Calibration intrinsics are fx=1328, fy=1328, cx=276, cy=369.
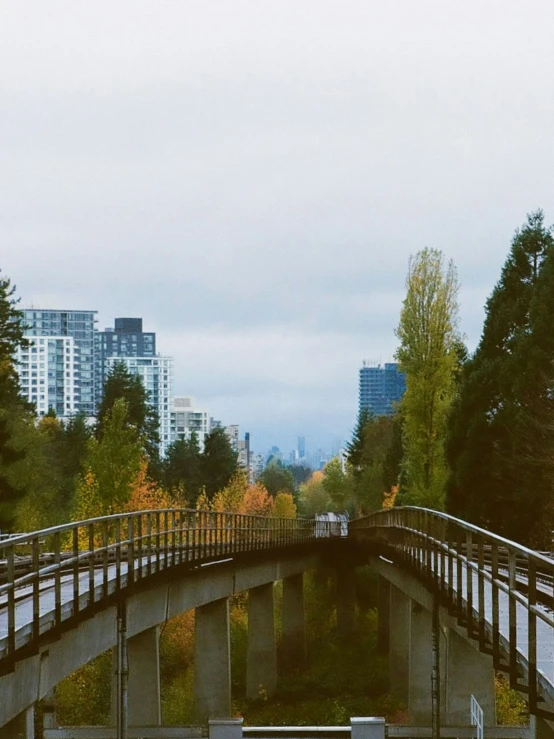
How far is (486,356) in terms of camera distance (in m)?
48.5

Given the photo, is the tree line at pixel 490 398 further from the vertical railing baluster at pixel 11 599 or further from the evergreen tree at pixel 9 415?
the vertical railing baluster at pixel 11 599

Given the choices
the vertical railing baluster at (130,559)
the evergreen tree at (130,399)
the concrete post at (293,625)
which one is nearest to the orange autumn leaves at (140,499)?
the concrete post at (293,625)

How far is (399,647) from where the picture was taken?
159 feet

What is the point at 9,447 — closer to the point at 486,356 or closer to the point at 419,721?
the point at 486,356

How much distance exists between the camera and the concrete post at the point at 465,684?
25297 mm

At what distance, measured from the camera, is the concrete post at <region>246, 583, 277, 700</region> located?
48.0 metres

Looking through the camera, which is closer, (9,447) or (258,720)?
(258,720)

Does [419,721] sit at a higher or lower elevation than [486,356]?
lower

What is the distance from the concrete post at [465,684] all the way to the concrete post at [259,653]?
23.1 m

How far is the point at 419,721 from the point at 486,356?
17.6m

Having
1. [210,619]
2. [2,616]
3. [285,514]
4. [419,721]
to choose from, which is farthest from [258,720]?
[285,514]

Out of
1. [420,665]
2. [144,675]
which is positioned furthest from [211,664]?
[144,675]

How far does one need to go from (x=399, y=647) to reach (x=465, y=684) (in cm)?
2349

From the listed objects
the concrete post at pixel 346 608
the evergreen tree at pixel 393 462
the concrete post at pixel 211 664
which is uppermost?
the evergreen tree at pixel 393 462
